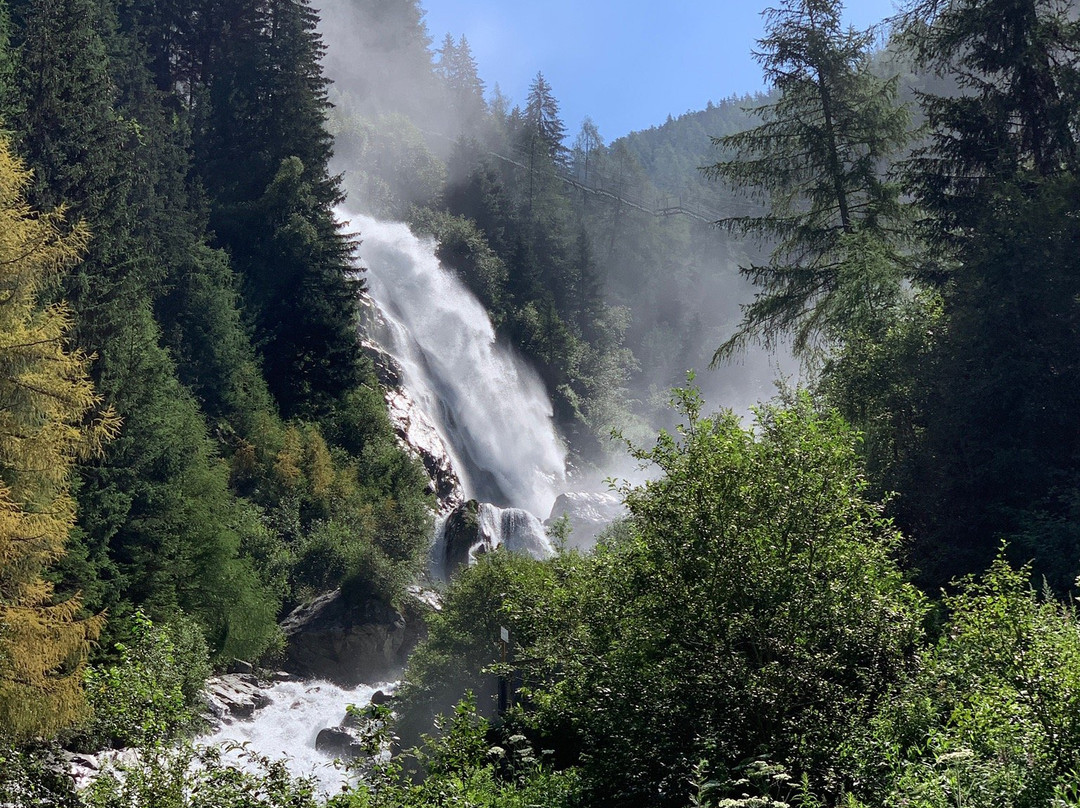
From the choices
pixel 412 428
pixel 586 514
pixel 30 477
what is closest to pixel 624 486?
pixel 30 477

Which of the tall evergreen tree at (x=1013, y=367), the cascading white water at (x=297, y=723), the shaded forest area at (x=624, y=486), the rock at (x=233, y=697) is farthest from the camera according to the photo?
the rock at (x=233, y=697)

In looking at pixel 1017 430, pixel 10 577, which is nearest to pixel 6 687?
pixel 10 577

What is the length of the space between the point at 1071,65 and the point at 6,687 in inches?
868

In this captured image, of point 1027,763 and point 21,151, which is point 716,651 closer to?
point 1027,763

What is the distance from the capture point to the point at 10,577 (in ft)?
54.3

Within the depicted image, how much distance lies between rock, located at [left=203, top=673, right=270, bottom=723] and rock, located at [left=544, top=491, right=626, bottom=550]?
17.9 meters

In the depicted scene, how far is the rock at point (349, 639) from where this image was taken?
31844 millimetres

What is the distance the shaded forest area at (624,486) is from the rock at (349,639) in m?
1.08

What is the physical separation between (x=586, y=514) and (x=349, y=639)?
1607cm

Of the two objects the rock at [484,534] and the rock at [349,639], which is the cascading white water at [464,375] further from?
the rock at [349,639]

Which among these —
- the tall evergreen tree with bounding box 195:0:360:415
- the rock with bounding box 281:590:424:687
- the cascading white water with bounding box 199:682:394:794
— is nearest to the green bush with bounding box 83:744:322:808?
the cascading white water with bounding box 199:682:394:794

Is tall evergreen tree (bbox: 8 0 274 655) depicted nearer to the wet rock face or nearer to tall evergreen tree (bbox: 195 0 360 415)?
tall evergreen tree (bbox: 195 0 360 415)

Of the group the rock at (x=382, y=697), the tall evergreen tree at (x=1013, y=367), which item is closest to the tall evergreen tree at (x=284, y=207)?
the rock at (x=382, y=697)

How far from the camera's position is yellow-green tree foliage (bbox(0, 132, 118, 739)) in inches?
627
